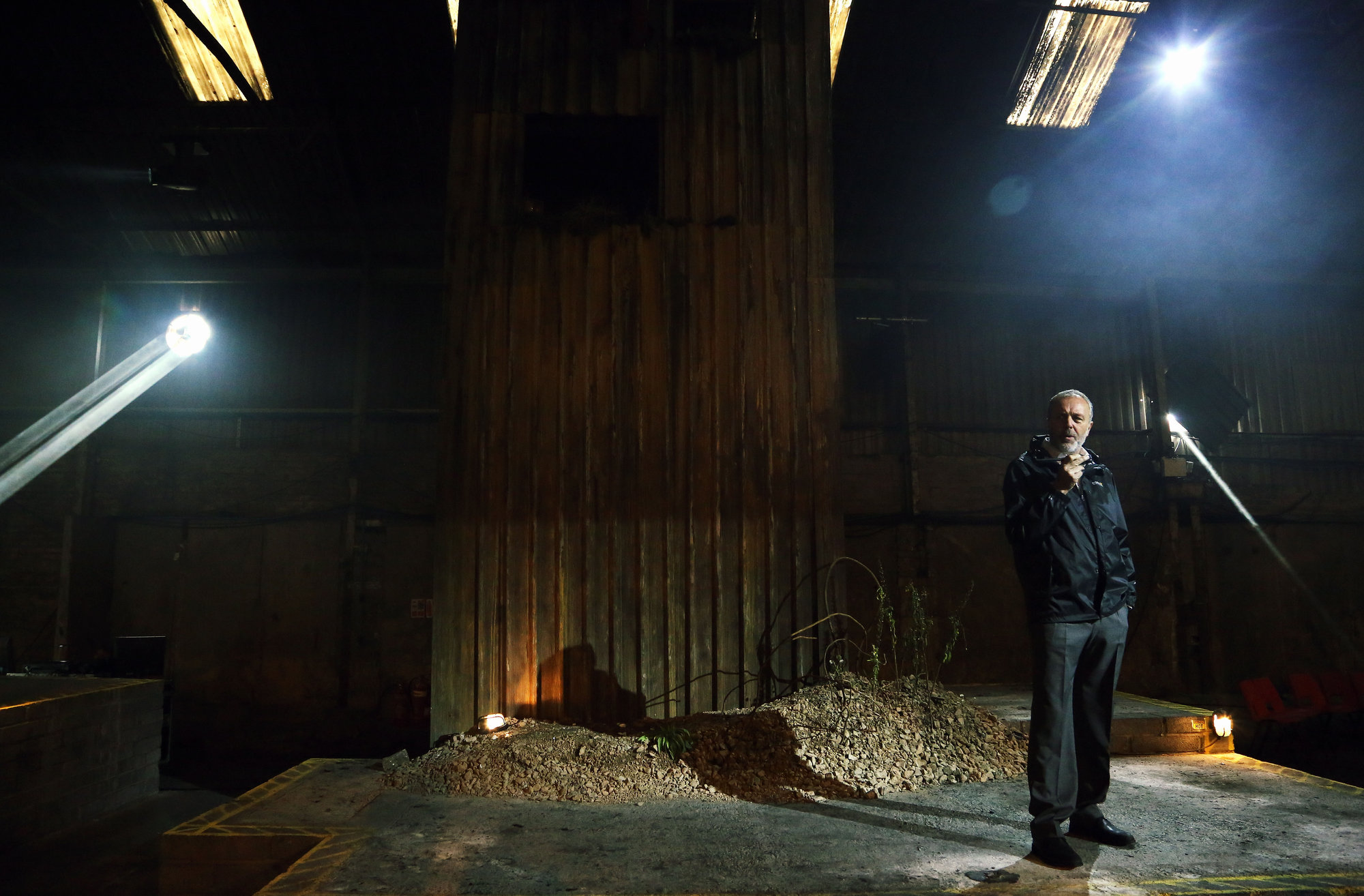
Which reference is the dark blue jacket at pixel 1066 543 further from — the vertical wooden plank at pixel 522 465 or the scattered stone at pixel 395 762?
the scattered stone at pixel 395 762

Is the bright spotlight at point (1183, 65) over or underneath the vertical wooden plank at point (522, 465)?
over

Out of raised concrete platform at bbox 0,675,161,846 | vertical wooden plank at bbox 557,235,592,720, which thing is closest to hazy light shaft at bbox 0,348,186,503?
raised concrete platform at bbox 0,675,161,846

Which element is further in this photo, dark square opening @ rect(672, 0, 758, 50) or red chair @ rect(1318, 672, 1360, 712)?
red chair @ rect(1318, 672, 1360, 712)

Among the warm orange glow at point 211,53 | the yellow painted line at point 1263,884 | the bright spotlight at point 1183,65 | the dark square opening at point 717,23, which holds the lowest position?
the yellow painted line at point 1263,884

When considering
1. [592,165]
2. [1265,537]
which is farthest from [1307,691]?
[592,165]

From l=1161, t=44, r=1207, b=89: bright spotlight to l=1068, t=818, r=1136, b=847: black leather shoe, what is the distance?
36.7ft

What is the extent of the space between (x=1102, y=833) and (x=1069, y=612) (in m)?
1.08

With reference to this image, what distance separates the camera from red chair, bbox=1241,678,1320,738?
10.9 meters

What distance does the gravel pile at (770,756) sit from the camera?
4586 millimetres

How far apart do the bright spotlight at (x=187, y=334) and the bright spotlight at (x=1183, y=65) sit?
624 inches

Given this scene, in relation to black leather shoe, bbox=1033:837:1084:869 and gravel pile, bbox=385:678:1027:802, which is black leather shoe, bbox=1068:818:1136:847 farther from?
gravel pile, bbox=385:678:1027:802

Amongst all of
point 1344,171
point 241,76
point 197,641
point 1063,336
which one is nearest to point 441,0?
point 241,76

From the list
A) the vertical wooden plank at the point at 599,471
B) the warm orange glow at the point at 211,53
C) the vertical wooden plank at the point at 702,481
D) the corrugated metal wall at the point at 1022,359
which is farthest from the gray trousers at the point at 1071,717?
the warm orange glow at the point at 211,53

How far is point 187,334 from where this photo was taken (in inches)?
510
